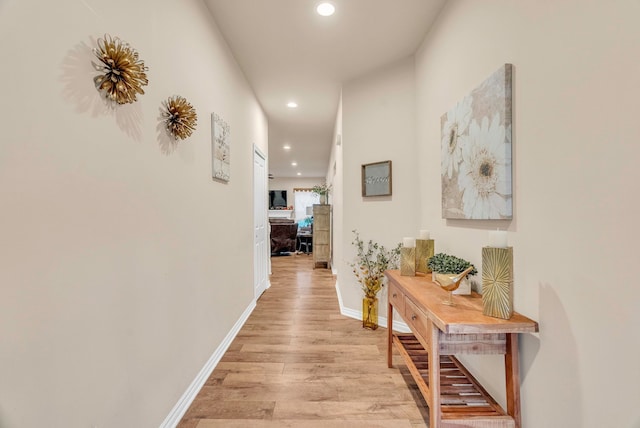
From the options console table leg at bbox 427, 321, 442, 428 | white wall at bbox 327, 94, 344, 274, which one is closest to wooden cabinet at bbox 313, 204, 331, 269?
white wall at bbox 327, 94, 344, 274

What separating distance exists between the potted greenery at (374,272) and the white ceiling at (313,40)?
189cm

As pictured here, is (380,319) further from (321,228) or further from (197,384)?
(321,228)

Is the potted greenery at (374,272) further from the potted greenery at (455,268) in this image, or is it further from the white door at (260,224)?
the white door at (260,224)

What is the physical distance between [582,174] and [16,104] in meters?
1.77

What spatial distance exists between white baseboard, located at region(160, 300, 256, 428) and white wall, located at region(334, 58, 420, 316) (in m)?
1.36

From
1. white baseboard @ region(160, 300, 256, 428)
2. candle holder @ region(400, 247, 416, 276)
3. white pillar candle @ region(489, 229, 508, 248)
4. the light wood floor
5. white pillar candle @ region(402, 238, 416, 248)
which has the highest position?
white pillar candle @ region(489, 229, 508, 248)

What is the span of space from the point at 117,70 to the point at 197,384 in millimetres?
1845

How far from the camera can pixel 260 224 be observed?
391 centimetres

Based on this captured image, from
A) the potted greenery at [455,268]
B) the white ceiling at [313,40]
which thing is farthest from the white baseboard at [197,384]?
the white ceiling at [313,40]

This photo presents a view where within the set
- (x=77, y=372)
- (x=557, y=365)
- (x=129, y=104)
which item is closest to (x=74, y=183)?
(x=129, y=104)

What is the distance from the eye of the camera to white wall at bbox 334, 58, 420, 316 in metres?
2.71

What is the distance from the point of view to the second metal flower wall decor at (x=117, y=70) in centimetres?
101

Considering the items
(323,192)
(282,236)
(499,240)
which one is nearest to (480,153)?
(499,240)

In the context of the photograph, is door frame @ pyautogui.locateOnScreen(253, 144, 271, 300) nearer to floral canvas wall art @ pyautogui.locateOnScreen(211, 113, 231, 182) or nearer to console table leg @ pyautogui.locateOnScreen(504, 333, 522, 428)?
floral canvas wall art @ pyautogui.locateOnScreen(211, 113, 231, 182)
